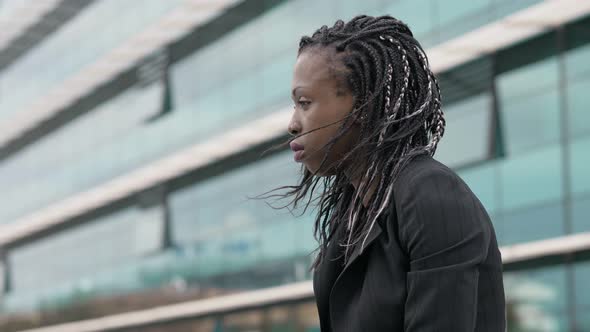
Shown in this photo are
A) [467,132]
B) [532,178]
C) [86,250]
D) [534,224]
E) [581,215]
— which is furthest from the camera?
[86,250]

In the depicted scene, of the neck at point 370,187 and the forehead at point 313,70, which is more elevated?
the forehead at point 313,70

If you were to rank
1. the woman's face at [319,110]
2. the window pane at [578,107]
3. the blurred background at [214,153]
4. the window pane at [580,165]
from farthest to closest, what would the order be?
the blurred background at [214,153] → the window pane at [578,107] → the window pane at [580,165] → the woman's face at [319,110]

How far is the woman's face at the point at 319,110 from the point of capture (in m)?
2.21

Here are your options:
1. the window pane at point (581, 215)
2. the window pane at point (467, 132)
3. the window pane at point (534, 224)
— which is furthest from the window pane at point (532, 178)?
the window pane at point (467, 132)

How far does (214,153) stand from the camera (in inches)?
1083

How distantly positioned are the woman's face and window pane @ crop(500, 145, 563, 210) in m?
14.7

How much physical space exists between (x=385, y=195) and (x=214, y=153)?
2553 centimetres

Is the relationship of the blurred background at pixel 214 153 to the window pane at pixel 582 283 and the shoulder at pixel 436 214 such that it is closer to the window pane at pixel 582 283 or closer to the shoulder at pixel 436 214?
the window pane at pixel 582 283

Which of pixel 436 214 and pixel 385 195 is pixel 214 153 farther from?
pixel 436 214

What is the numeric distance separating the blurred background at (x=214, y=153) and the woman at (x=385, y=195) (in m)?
2.58

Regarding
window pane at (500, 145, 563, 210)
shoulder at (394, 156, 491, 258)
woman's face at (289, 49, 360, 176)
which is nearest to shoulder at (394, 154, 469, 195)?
shoulder at (394, 156, 491, 258)

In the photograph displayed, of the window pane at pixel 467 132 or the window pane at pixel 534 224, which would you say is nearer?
the window pane at pixel 534 224

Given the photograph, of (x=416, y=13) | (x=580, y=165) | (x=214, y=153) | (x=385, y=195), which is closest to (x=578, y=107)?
(x=580, y=165)

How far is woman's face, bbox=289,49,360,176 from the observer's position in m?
2.21
